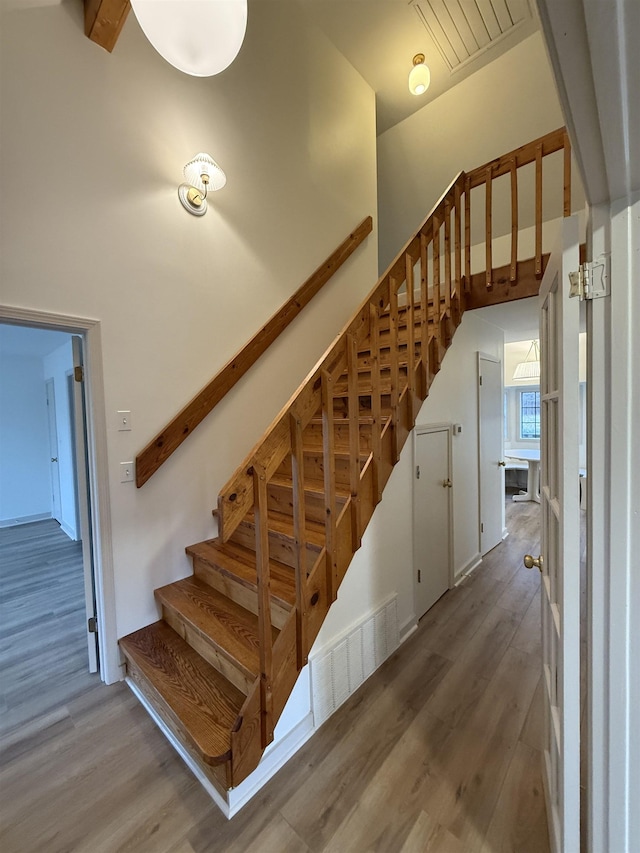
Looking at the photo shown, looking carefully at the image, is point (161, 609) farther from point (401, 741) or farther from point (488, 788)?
point (488, 788)

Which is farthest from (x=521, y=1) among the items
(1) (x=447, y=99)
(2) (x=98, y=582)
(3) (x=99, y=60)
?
(2) (x=98, y=582)

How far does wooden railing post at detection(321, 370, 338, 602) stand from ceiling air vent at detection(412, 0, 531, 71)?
139 inches

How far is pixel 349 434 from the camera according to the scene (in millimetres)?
1518

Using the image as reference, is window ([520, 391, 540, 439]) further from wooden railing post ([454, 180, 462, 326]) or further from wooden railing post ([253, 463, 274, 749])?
wooden railing post ([253, 463, 274, 749])

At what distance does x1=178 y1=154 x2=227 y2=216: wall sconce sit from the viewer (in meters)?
2.02

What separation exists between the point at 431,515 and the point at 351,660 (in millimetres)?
1189

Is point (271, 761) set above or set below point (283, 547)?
below

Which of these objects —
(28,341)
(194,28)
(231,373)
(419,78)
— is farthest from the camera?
(28,341)

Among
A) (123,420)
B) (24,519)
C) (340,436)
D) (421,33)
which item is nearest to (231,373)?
(123,420)

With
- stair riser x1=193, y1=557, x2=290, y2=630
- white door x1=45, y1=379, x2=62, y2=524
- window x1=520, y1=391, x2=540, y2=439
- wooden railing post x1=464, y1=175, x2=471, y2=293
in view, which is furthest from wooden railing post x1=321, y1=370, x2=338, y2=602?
window x1=520, y1=391, x2=540, y2=439

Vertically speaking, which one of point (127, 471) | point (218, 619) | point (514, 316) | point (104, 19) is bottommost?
point (218, 619)

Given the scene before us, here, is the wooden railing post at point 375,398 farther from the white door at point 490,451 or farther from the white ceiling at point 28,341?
the white ceiling at point 28,341

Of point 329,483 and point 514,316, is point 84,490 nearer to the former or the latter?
point 329,483

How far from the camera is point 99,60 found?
181 cm
